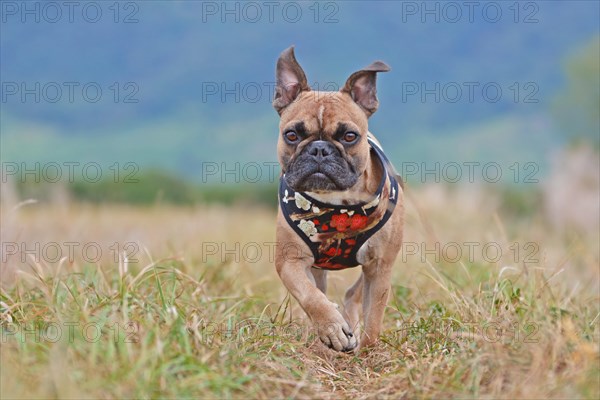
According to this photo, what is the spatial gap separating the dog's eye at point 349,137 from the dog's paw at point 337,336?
1.24 metres

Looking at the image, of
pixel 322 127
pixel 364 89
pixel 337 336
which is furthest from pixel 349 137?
pixel 337 336

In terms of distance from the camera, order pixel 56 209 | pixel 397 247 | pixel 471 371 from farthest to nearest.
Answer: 1. pixel 56 209
2. pixel 397 247
3. pixel 471 371

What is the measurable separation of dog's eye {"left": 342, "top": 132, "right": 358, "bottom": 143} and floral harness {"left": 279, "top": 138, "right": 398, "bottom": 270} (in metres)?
0.47

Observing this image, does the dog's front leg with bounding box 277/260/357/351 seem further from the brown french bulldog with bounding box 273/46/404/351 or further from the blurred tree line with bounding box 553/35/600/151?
the blurred tree line with bounding box 553/35/600/151

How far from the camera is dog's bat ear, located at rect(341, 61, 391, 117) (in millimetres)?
5957

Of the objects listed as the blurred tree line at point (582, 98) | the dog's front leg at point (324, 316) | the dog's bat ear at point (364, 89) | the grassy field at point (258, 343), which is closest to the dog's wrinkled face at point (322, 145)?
the dog's bat ear at point (364, 89)

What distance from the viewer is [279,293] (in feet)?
28.0

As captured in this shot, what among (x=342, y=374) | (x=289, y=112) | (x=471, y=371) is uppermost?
(x=289, y=112)

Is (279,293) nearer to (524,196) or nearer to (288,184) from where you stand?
(288,184)

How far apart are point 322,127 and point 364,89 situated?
0.65m

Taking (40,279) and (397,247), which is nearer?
(40,279)

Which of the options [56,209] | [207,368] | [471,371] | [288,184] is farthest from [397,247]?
[56,209]

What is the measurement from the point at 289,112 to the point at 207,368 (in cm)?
235

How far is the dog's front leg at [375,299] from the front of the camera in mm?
5902
